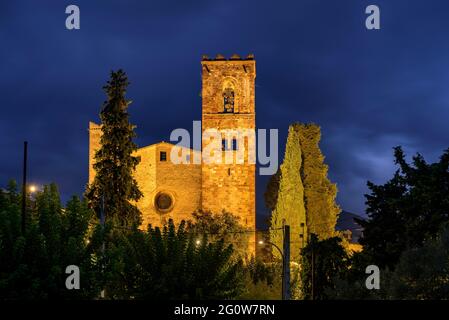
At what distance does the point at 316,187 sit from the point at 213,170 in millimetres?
6913

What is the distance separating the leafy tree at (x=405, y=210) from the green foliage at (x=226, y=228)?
1755cm

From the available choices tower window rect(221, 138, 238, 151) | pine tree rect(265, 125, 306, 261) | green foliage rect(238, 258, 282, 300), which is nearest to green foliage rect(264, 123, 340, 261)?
pine tree rect(265, 125, 306, 261)

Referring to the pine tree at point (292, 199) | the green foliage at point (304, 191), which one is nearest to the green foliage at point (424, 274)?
the pine tree at point (292, 199)

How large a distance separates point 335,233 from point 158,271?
83.7 feet

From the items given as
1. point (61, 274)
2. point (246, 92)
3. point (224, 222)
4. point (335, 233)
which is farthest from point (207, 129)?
point (61, 274)

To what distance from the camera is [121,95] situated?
100 feet

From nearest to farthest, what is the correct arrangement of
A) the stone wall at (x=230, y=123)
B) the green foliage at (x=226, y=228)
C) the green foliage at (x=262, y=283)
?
the green foliage at (x=262, y=283), the green foliage at (x=226, y=228), the stone wall at (x=230, y=123)

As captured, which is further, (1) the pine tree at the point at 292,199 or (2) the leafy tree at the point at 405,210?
(1) the pine tree at the point at 292,199

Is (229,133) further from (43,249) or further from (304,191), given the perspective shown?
(43,249)

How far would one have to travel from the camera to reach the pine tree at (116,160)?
29.8 m

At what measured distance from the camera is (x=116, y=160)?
99.2ft

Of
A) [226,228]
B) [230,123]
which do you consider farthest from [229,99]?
[226,228]

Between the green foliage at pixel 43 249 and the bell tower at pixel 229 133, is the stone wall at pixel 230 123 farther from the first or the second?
the green foliage at pixel 43 249

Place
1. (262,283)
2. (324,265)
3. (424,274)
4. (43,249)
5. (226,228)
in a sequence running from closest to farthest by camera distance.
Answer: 1. (424,274)
2. (43,249)
3. (324,265)
4. (262,283)
5. (226,228)
